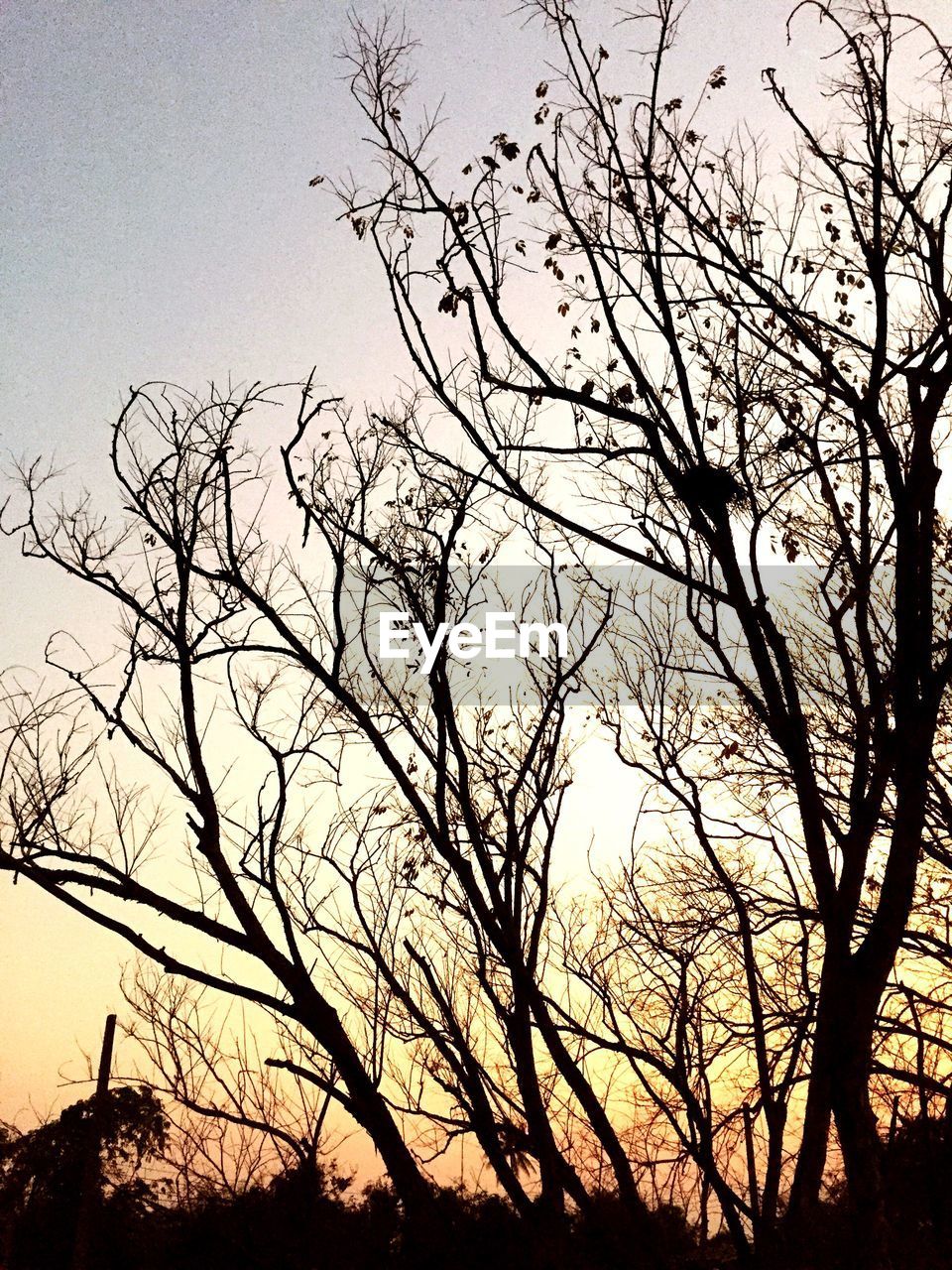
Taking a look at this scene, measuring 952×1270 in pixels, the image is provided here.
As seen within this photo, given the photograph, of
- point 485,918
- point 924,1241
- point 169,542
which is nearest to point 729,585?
point 485,918

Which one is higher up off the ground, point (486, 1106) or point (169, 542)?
point (169, 542)

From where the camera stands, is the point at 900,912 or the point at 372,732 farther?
the point at 372,732

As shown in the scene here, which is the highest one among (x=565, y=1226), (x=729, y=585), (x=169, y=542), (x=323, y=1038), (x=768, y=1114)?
(x=169, y=542)

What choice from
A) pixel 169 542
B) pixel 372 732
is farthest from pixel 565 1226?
pixel 169 542

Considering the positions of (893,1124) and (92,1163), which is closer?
(893,1124)

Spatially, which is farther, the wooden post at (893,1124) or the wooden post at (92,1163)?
the wooden post at (92,1163)

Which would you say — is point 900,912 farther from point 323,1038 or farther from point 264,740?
point 264,740

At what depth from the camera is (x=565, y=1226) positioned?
9391 mm

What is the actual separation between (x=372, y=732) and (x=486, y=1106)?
10.2ft

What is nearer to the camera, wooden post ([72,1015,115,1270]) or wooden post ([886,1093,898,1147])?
wooden post ([886,1093,898,1147])

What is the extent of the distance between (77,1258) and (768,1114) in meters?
13.2

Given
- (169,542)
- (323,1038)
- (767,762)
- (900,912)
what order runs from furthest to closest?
(767,762), (169,542), (323,1038), (900,912)

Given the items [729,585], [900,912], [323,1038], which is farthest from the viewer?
[323,1038]

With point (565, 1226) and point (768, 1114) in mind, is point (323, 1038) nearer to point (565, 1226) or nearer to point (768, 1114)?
point (565, 1226)
